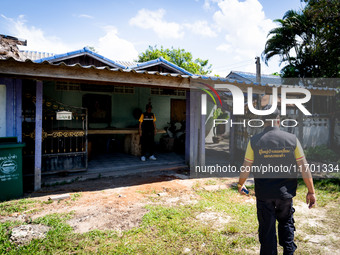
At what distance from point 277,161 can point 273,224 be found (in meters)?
0.70

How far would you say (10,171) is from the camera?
4.81 meters

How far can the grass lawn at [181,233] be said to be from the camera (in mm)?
3154

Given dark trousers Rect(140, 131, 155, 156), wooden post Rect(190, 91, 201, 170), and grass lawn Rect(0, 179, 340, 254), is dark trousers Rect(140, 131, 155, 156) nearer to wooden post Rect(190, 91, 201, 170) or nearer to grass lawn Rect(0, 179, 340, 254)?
wooden post Rect(190, 91, 201, 170)

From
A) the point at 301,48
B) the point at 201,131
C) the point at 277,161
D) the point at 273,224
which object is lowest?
the point at 273,224

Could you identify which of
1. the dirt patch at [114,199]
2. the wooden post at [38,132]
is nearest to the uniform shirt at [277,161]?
the dirt patch at [114,199]

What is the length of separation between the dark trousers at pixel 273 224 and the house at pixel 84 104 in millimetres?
3944

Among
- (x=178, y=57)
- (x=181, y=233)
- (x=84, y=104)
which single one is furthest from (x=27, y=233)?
(x=178, y=57)

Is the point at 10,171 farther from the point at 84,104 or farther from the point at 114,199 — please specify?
the point at 84,104

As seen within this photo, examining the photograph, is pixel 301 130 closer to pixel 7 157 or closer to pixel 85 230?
pixel 85 230

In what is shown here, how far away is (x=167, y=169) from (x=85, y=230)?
161 inches

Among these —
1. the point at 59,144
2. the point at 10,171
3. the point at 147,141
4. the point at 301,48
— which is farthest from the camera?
the point at 301,48

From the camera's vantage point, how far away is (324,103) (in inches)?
445

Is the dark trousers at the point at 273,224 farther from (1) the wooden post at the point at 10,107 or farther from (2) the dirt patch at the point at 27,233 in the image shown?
(1) the wooden post at the point at 10,107

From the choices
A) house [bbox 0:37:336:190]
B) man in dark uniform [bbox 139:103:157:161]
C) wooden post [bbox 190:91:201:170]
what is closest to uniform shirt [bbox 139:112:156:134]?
man in dark uniform [bbox 139:103:157:161]
